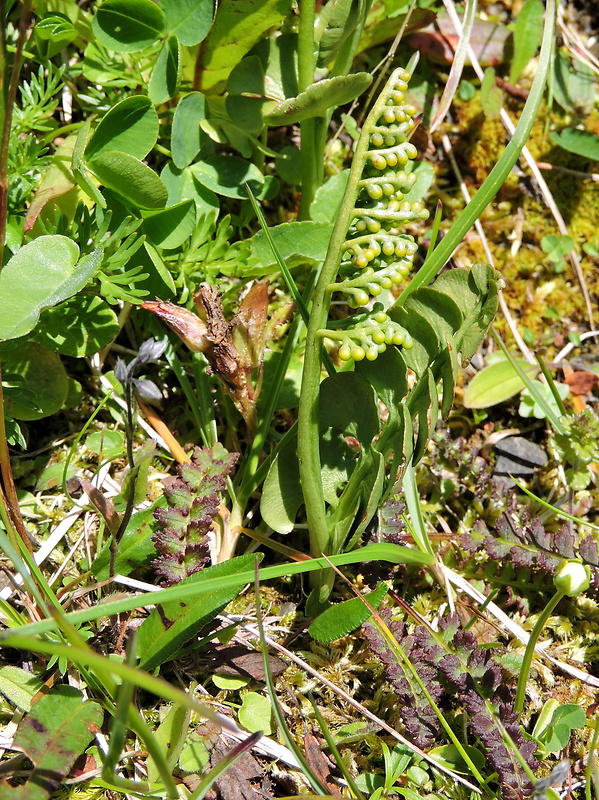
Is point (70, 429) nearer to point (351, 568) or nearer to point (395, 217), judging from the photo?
point (351, 568)

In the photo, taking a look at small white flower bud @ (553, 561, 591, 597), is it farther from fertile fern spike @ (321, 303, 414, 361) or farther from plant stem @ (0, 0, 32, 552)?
plant stem @ (0, 0, 32, 552)

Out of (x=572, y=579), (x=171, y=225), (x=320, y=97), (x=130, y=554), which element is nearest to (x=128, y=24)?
(x=171, y=225)

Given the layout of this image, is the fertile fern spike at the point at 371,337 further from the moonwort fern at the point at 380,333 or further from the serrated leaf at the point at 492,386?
the serrated leaf at the point at 492,386

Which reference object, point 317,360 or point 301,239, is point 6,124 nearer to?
point 317,360

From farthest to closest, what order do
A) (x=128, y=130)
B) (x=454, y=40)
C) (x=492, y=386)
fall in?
(x=454, y=40) → (x=492, y=386) → (x=128, y=130)

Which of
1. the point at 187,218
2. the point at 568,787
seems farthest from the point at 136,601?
the point at 568,787

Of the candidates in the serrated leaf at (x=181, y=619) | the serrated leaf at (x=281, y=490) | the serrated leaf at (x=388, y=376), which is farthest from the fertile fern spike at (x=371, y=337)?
the serrated leaf at (x=181, y=619)

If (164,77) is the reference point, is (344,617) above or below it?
below

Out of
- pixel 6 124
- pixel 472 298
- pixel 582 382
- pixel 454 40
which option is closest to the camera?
pixel 6 124
